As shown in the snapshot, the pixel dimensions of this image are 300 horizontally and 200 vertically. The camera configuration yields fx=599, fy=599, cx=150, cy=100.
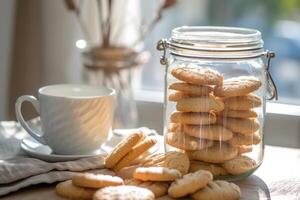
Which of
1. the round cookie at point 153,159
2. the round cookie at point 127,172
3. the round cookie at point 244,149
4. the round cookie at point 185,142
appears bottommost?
the round cookie at point 127,172

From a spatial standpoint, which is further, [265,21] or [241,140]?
[265,21]

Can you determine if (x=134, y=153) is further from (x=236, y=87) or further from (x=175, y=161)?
(x=236, y=87)

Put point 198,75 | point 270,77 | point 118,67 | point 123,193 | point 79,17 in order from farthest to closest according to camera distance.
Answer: point 79,17 < point 118,67 < point 270,77 < point 198,75 < point 123,193

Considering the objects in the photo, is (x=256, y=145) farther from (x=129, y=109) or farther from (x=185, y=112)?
(x=129, y=109)

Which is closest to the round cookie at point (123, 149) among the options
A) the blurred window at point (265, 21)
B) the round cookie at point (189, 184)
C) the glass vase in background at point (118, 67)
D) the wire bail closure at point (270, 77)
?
the round cookie at point (189, 184)

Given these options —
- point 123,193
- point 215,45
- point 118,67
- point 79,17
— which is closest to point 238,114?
point 215,45

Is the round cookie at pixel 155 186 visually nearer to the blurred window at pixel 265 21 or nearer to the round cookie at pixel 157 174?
the round cookie at pixel 157 174

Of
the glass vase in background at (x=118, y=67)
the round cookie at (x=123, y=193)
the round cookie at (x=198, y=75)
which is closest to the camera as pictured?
the round cookie at (x=123, y=193)

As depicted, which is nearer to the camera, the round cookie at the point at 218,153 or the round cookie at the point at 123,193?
the round cookie at the point at 123,193
